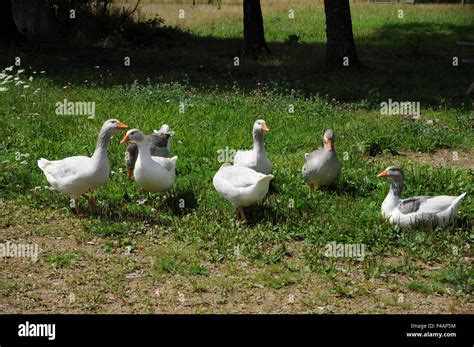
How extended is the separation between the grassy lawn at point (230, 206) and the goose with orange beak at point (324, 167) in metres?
0.22

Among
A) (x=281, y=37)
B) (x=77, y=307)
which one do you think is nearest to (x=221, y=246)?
(x=77, y=307)

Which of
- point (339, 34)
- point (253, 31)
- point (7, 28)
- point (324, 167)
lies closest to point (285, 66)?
point (339, 34)

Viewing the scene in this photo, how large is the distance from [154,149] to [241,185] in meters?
2.18

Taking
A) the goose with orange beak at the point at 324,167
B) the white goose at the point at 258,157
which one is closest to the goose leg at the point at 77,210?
the white goose at the point at 258,157

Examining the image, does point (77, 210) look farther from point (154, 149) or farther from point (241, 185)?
point (241, 185)

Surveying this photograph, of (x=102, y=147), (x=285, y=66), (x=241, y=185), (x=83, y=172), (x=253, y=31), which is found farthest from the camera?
(x=253, y=31)

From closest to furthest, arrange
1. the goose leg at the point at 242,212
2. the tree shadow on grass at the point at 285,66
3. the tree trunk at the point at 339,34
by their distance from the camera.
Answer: the goose leg at the point at 242,212, the tree shadow on grass at the point at 285,66, the tree trunk at the point at 339,34

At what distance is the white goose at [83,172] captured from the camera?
29.9 ft

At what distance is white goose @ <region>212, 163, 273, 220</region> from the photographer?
Answer: 873 centimetres

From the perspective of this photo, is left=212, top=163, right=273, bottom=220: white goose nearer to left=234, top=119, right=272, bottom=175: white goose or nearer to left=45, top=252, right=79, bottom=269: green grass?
left=234, top=119, right=272, bottom=175: white goose

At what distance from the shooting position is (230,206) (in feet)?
31.3

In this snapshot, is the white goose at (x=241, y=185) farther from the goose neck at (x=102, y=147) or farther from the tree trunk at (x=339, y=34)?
the tree trunk at (x=339, y=34)

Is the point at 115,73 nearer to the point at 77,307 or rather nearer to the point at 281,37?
the point at 281,37

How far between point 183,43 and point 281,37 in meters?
3.61
